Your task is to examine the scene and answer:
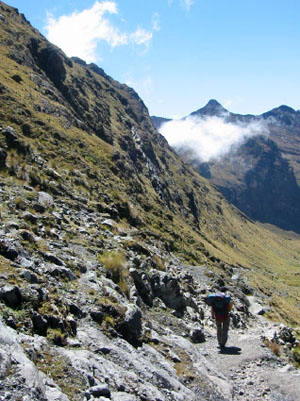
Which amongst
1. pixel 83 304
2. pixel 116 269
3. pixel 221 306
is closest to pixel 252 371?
pixel 221 306

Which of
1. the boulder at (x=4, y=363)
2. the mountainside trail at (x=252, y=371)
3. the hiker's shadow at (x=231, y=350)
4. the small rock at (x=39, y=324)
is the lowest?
the hiker's shadow at (x=231, y=350)

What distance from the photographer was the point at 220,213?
628 feet

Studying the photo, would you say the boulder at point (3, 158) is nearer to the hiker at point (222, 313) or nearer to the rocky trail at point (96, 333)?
the rocky trail at point (96, 333)

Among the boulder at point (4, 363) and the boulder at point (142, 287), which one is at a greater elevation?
the boulder at point (4, 363)

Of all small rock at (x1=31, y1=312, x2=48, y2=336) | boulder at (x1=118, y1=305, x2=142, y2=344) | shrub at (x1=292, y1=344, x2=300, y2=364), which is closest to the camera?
small rock at (x1=31, y1=312, x2=48, y2=336)

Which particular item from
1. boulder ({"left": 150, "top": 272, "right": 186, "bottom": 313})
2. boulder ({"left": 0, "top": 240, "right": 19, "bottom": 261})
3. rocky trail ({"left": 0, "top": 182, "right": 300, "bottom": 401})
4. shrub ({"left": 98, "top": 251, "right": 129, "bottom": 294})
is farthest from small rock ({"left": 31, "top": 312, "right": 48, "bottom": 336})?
boulder ({"left": 150, "top": 272, "right": 186, "bottom": 313})

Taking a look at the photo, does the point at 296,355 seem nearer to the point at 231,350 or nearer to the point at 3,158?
the point at 231,350

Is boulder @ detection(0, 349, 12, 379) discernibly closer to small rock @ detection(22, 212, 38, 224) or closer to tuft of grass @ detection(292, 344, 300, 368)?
small rock @ detection(22, 212, 38, 224)

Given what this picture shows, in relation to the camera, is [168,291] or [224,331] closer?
[224,331]

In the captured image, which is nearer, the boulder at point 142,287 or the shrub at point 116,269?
the shrub at point 116,269

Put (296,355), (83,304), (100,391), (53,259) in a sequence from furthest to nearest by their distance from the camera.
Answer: (296,355)
(53,259)
(83,304)
(100,391)

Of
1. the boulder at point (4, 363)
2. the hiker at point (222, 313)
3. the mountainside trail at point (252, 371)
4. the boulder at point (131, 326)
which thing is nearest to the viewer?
the boulder at point (4, 363)

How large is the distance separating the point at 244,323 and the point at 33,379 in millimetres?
20059

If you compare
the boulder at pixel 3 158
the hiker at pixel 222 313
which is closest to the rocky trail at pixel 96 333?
the hiker at pixel 222 313
